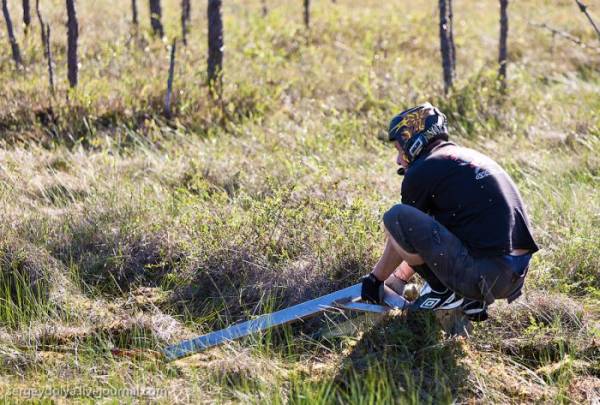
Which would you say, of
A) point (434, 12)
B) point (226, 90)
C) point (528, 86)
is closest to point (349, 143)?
point (226, 90)

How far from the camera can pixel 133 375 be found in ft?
14.9

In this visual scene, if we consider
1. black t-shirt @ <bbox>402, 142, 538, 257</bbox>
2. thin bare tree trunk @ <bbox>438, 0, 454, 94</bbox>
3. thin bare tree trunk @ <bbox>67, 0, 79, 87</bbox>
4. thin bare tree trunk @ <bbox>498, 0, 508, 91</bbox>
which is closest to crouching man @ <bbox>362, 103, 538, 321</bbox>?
black t-shirt @ <bbox>402, 142, 538, 257</bbox>

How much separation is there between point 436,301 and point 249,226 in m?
1.69

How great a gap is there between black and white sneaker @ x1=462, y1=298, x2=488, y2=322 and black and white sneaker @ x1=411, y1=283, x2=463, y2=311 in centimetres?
4

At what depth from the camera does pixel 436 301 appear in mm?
4770

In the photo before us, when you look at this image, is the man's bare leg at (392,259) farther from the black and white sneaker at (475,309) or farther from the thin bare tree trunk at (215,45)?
the thin bare tree trunk at (215,45)

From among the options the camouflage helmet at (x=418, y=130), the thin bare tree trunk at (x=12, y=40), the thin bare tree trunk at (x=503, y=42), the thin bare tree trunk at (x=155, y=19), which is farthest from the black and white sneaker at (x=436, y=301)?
the thin bare tree trunk at (x=155, y=19)

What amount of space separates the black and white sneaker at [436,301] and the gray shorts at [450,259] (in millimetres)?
191

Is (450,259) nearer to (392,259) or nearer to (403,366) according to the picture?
(392,259)

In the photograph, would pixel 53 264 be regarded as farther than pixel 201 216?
No

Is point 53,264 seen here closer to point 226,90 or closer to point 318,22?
point 226,90

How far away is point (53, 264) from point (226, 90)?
431 cm

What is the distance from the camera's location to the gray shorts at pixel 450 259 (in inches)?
177

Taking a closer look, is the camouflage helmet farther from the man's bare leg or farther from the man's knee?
the man's bare leg
